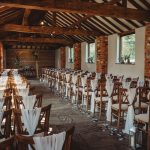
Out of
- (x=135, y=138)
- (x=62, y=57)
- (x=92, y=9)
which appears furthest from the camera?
(x=62, y=57)

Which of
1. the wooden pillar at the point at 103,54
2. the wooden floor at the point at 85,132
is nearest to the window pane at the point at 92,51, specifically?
the wooden pillar at the point at 103,54

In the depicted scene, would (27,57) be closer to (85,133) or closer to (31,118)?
(85,133)

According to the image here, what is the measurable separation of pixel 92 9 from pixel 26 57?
17.0 meters

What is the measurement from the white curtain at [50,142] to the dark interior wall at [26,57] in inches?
830

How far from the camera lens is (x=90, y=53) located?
610 inches

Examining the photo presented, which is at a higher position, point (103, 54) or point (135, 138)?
point (103, 54)

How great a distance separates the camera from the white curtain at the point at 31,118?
349 cm

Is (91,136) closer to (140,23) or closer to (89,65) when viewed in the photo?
(140,23)

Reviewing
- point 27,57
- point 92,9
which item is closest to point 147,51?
point 92,9

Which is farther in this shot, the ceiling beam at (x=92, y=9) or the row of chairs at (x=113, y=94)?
the ceiling beam at (x=92, y=9)

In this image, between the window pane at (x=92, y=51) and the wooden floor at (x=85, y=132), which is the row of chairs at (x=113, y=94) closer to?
the wooden floor at (x=85, y=132)

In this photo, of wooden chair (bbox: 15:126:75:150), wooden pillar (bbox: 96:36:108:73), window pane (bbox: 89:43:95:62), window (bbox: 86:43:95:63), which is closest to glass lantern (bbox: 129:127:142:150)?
wooden chair (bbox: 15:126:75:150)

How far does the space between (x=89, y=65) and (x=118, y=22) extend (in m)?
5.13

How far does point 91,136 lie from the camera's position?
5125 millimetres
